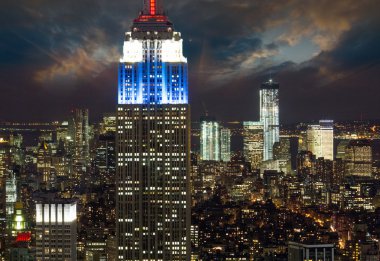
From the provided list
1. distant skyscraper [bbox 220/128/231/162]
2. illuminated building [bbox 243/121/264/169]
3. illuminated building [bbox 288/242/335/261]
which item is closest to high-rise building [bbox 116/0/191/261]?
illuminated building [bbox 288/242/335/261]

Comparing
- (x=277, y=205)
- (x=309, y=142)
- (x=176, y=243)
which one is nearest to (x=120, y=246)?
(x=176, y=243)

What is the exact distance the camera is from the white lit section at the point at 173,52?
19500 millimetres

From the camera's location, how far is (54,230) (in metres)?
19.1

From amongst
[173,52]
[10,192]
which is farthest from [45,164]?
[173,52]

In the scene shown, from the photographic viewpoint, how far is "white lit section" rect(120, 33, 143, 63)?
19.6 m

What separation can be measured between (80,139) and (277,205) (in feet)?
20.5

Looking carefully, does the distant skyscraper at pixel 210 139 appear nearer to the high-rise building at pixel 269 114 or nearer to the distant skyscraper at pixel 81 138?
the high-rise building at pixel 269 114

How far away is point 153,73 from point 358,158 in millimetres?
16341

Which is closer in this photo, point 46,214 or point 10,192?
point 46,214

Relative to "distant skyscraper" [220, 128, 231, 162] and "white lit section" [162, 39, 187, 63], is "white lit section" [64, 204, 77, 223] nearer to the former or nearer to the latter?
"white lit section" [162, 39, 187, 63]

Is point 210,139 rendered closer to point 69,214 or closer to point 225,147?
point 225,147

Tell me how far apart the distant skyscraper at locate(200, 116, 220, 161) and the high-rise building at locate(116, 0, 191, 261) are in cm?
443

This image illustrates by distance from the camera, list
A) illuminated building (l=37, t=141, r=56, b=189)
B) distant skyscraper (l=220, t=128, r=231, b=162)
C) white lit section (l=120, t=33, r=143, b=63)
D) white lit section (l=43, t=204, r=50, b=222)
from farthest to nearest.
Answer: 1. distant skyscraper (l=220, t=128, r=231, b=162)
2. illuminated building (l=37, t=141, r=56, b=189)
3. white lit section (l=120, t=33, r=143, b=63)
4. white lit section (l=43, t=204, r=50, b=222)

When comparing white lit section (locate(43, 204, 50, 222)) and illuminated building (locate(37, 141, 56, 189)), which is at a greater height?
illuminated building (locate(37, 141, 56, 189))
